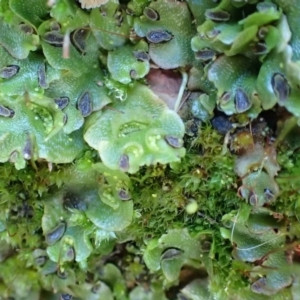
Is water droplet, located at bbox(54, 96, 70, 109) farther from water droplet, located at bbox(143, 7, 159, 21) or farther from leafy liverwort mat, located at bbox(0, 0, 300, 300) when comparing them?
water droplet, located at bbox(143, 7, 159, 21)

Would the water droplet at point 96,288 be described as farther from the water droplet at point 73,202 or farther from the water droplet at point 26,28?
the water droplet at point 26,28

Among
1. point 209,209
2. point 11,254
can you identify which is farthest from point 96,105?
point 11,254

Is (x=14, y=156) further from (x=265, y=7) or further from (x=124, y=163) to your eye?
(x=265, y=7)

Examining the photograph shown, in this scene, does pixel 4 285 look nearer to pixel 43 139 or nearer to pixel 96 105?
pixel 43 139

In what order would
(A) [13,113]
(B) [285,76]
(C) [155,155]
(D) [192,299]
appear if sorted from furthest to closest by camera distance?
(D) [192,299] < (A) [13,113] < (C) [155,155] < (B) [285,76]

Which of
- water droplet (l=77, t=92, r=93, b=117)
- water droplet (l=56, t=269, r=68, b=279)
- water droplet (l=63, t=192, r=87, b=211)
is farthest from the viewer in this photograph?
→ water droplet (l=56, t=269, r=68, b=279)

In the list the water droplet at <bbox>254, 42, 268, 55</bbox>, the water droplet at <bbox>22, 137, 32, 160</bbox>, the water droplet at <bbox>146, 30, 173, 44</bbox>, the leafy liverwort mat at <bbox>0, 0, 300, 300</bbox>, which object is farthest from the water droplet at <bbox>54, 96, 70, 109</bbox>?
the water droplet at <bbox>254, 42, 268, 55</bbox>
